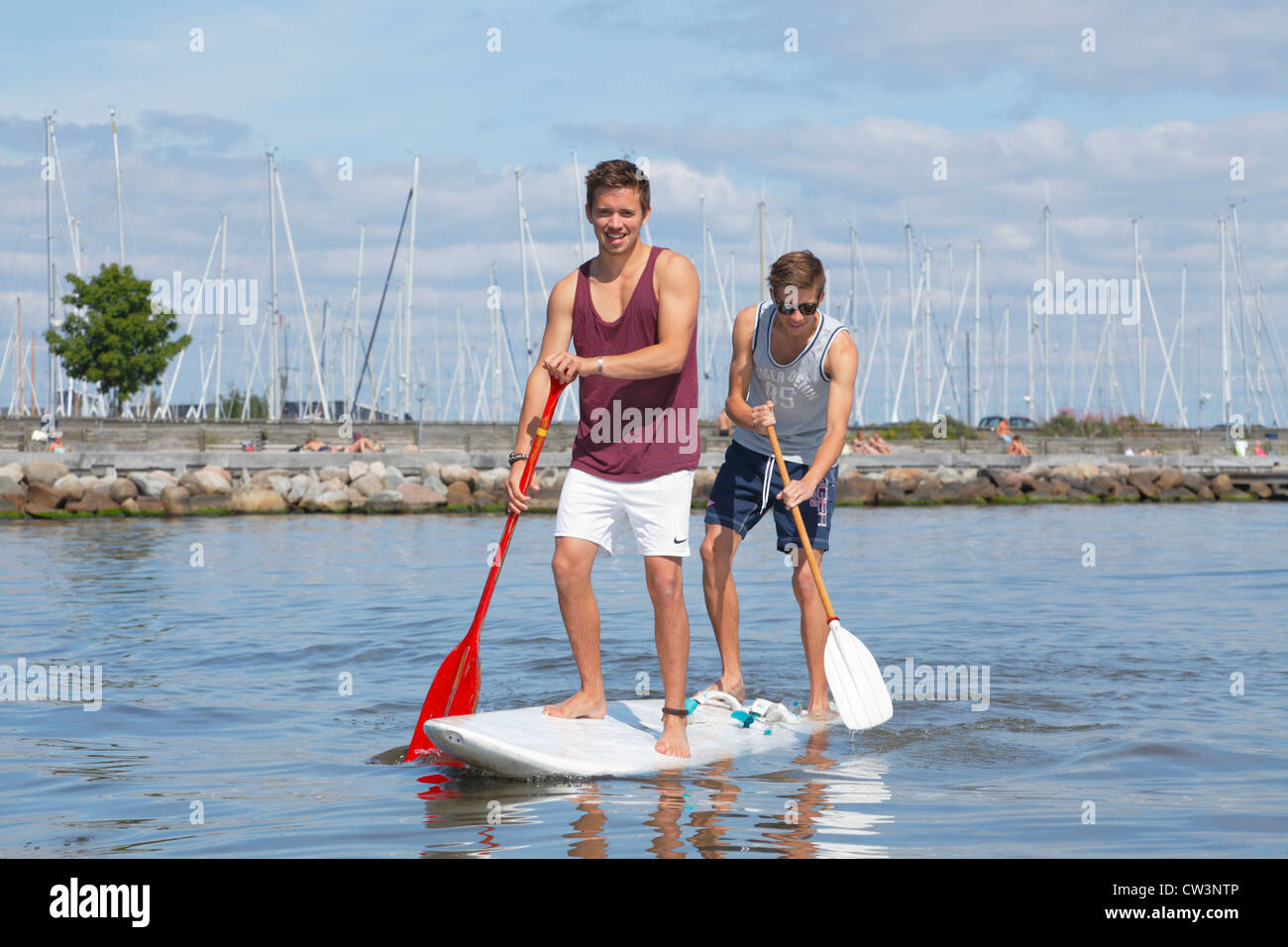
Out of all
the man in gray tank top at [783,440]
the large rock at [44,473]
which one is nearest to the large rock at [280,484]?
the large rock at [44,473]

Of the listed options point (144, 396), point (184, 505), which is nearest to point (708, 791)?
point (184, 505)

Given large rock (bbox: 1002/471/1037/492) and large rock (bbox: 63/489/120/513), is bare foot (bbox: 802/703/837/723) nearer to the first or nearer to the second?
large rock (bbox: 63/489/120/513)

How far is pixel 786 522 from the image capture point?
6.57 meters

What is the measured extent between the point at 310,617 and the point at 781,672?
14.2 feet

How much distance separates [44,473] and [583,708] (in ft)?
74.0

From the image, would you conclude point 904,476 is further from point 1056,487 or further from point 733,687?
point 733,687

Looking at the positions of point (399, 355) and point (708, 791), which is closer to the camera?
point (708, 791)

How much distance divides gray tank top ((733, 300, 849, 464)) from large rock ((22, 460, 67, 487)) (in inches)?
862

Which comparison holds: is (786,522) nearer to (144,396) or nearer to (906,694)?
(906,694)

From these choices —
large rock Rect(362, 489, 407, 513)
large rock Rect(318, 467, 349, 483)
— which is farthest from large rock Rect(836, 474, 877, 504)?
large rock Rect(318, 467, 349, 483)

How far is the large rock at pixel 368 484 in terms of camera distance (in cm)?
2811

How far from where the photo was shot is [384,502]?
27.1 meters

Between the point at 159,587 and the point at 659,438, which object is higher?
the point at 659,438
